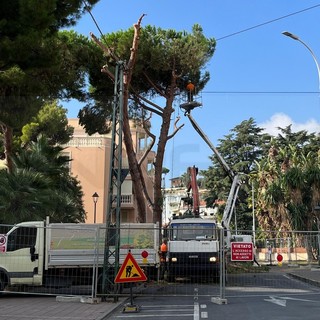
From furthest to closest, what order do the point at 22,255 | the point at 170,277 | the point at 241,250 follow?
the point at 170,277, the point at 22,255, the point at 241,250

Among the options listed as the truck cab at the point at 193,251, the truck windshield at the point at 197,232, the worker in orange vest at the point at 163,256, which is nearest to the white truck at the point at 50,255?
the truck cab at the point at 193,251

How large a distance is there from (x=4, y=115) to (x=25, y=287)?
24.3ft

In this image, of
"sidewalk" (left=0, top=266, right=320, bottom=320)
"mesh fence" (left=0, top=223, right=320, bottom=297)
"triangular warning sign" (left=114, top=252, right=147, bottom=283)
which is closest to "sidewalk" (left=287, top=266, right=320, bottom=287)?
"mesh fence" (left=0, top=223, right=320, bottom=297)

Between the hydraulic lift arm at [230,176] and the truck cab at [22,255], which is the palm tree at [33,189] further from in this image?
the hydraulic lift arm at [230,176]

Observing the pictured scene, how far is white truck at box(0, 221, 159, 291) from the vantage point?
1340cm

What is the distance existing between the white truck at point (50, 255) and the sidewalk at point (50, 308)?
0.64 meters

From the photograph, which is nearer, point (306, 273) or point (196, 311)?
point (196, 311)

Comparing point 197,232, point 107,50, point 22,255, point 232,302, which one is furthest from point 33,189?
point 232,302

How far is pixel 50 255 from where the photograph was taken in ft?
45.8

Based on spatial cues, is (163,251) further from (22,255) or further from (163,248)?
(22,255)

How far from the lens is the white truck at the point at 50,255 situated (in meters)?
13.4

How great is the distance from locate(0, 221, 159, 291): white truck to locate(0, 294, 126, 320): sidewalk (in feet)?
2.10

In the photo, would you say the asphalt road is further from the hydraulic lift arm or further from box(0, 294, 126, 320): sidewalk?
the hydraulic lift arm

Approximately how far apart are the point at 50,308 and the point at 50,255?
9.74 ft
